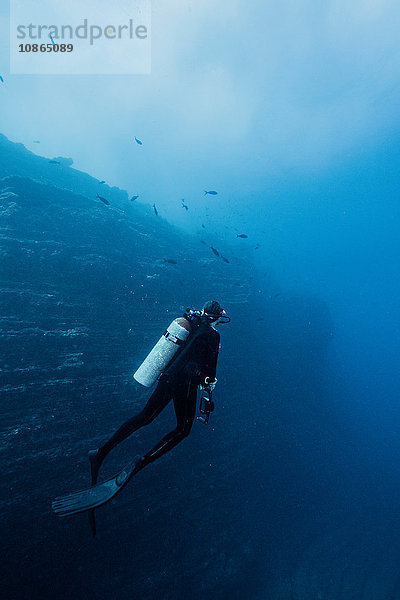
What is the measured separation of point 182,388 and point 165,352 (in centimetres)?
74

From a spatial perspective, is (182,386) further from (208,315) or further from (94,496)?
(94,496)

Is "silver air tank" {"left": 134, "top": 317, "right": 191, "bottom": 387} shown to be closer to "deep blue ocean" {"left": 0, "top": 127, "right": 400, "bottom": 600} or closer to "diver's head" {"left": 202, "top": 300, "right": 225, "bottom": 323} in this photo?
"diver's head" {"left": 202, "top": 300, "right": 225, "bottom": 323}

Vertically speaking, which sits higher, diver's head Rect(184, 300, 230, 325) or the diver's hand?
diver's head Rect(184, 300, 230, 325)

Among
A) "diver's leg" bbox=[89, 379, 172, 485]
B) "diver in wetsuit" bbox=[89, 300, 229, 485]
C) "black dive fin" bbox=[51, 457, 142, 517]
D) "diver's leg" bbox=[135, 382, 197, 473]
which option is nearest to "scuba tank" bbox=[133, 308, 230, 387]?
"diver in wetsuit" bbox=[89, 300, 229, 485]

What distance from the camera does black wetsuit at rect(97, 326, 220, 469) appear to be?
423 cm

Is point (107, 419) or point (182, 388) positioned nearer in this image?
point (182, 388)

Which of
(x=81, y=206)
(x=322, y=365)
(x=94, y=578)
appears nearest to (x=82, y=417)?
(x=94, y=578)

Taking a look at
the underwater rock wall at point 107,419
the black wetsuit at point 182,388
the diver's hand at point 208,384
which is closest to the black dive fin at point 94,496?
the black wetsuit at point 182,388

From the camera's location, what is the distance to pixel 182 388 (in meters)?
4.27

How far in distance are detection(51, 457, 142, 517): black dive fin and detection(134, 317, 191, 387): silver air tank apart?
1345 mm

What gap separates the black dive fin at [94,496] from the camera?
12.9 feet

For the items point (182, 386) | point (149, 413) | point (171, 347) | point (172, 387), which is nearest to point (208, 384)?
point (182, 386)

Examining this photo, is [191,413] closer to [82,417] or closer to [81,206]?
[82,417]

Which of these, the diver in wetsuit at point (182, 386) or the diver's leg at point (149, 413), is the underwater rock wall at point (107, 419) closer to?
the diver in wetsuit at point (182, 386)
